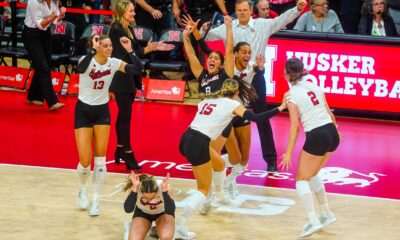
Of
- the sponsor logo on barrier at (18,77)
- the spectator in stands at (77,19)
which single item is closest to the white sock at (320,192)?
the sponsor logo on barrier at (18,77)

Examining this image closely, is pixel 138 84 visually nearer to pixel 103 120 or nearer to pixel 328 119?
pixel 103 120

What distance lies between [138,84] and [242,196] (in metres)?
2.37

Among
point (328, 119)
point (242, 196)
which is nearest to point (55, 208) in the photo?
point (242, 196)

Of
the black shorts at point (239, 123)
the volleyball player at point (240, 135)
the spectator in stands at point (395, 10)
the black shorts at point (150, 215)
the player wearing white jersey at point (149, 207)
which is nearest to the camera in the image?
the player wearing white jersey at point (149, 207)

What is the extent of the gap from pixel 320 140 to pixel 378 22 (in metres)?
7.37

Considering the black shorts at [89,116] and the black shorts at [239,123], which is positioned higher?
the black shorts at [89,116]

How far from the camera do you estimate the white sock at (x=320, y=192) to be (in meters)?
9.64

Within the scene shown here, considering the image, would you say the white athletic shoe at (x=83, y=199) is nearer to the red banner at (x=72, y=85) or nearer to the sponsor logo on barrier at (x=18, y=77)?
the red banner at (x=72, y=85)

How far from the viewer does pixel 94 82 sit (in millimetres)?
10234

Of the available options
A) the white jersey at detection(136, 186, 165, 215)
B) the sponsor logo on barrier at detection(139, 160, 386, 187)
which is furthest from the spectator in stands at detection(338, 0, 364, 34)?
the white jersey at detection(136, 186, 165, 215)

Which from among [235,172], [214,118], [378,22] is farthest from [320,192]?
[378,22]

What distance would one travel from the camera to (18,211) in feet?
32.4

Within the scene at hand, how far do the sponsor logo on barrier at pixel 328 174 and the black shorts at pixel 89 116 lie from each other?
2.13 metres

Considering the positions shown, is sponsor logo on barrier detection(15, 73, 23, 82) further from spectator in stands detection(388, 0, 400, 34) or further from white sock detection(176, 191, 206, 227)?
white sock detection(176, 191, 206, 227)
